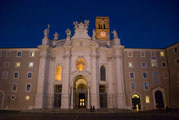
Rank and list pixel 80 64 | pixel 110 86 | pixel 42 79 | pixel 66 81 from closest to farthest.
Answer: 1. pixel 66 81
2. pixel 42 79
3. pixel 110 86
4. pixel 80 64

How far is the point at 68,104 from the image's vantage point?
115 ft

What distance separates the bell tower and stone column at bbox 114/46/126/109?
25.9 meters

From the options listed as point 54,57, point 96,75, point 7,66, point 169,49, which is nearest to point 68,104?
point 96,75

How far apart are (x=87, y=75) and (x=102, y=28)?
3479 cm

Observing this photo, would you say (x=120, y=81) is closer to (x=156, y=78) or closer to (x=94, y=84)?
(x=94, y=84)

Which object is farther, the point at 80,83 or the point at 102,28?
the point at 102,28

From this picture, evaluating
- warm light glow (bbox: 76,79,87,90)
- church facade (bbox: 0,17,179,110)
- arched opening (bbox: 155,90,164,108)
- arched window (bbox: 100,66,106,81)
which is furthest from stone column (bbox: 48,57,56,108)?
arched opening (bbox: 155,90,164,108)

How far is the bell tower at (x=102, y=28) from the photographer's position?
65569 mm

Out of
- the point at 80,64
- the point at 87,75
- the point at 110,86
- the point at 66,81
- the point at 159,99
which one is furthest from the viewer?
the point at 80,64

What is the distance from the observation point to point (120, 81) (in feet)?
122

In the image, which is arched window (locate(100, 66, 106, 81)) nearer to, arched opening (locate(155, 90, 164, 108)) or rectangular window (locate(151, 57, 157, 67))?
rectangular window (locate(151, 57, 157, 67))

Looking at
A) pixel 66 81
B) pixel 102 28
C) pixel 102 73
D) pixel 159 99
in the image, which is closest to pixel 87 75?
pixel 102 73

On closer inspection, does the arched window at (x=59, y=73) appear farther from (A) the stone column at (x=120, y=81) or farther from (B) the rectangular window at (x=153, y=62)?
(B) the rectangular window at (x=153, y=62)

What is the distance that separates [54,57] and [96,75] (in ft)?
39.3
